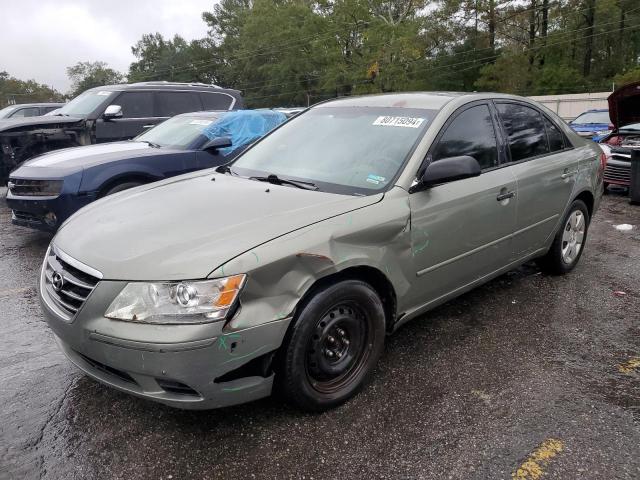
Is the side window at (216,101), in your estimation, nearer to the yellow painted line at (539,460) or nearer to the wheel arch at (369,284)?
the wheel arch at (369,284)

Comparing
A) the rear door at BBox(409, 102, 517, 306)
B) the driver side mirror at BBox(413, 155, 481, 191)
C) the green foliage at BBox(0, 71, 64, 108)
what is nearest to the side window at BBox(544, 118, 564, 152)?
the rear door at BBox(409, 102, 517, 306)

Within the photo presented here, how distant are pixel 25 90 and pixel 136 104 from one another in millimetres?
106627

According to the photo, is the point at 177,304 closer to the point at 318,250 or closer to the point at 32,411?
the point at 318,250

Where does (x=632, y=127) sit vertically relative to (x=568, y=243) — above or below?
above

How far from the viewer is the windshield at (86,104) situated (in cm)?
849

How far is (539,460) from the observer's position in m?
2.38

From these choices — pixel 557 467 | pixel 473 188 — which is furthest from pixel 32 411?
pixel 473 188

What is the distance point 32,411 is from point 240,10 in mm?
83293

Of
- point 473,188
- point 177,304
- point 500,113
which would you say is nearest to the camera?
point 177,304

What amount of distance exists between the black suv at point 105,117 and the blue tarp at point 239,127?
2.27 metres

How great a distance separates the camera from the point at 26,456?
2436 mm

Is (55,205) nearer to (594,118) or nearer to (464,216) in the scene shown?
(464,216)

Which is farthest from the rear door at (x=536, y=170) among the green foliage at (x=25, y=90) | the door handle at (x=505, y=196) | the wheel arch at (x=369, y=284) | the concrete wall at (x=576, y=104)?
the green foliage at (x=25, y=90)

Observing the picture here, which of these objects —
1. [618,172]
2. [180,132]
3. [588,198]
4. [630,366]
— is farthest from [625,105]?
[180,132]
